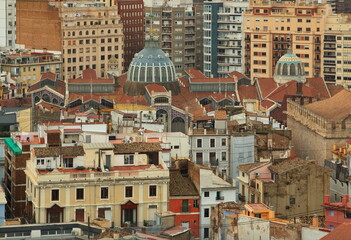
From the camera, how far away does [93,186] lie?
9606cm

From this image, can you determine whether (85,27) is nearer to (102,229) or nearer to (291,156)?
(291,156)

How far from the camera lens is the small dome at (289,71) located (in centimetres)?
17450

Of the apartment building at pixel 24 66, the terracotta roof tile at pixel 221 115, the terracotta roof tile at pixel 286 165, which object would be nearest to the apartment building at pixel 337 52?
the apartment building at pixel 24 66

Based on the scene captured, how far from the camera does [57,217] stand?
315ft

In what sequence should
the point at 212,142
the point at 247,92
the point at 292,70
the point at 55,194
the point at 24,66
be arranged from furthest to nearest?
1. the point at 24,66
2. the point at 292,70
3. the point at 247,92
4. the point at 212,142
5. the point at 55,194

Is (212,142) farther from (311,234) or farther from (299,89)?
(299,89)

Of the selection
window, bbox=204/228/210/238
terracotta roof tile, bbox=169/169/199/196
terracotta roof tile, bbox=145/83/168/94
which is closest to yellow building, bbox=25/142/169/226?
terracotta roof tile, bbox=169/169/199/196

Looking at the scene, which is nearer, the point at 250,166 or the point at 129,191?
the point at 129,191

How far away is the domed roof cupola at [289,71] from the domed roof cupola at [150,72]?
1736 centimetres

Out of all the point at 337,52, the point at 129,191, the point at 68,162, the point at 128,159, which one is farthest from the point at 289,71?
the point at 129,191

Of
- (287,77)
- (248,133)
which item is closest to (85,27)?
(287,77)

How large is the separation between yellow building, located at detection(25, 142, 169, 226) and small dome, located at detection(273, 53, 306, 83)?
3006 inches

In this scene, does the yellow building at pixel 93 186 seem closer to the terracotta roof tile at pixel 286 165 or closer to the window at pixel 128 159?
the window at pixel 128 159

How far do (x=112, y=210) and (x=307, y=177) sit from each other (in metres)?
15.7
